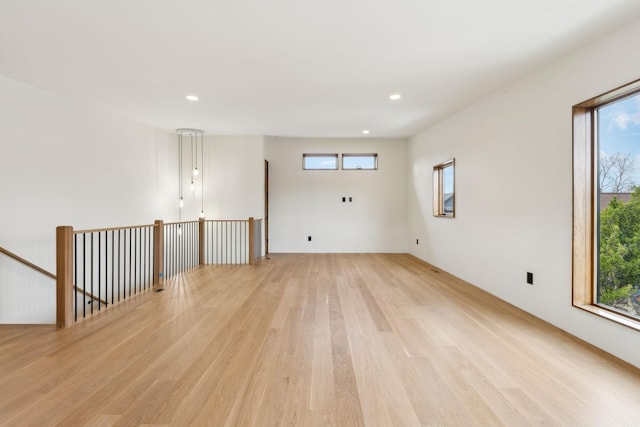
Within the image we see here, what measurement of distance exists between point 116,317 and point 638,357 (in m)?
4.43

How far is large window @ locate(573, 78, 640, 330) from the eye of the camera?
2.23m

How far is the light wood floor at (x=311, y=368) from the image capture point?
155 cm

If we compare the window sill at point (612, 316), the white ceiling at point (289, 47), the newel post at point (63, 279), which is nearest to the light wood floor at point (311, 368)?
the newel post at point (63, 279)

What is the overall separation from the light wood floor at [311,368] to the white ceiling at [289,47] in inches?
102

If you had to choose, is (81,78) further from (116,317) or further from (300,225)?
(300,225)

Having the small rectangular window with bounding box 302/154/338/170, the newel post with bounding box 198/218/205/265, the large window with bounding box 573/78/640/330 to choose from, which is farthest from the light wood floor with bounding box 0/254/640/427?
the small rectangular window with bounding box 302/154/338/170

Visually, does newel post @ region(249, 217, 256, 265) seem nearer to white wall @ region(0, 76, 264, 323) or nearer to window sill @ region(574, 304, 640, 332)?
white wall @ region(0, 76, 264, 323)

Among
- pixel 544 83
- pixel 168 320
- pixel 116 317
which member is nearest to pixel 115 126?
pixel 116 317

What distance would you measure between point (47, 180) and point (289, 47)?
371 cm

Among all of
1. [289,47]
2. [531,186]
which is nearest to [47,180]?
[289,47]

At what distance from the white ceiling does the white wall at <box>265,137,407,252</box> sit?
9.33 ft

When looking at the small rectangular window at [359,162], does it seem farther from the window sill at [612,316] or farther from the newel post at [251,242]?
the window sill at [612,316]

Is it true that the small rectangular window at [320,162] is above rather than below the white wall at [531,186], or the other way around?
above

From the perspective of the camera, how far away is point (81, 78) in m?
3.35
